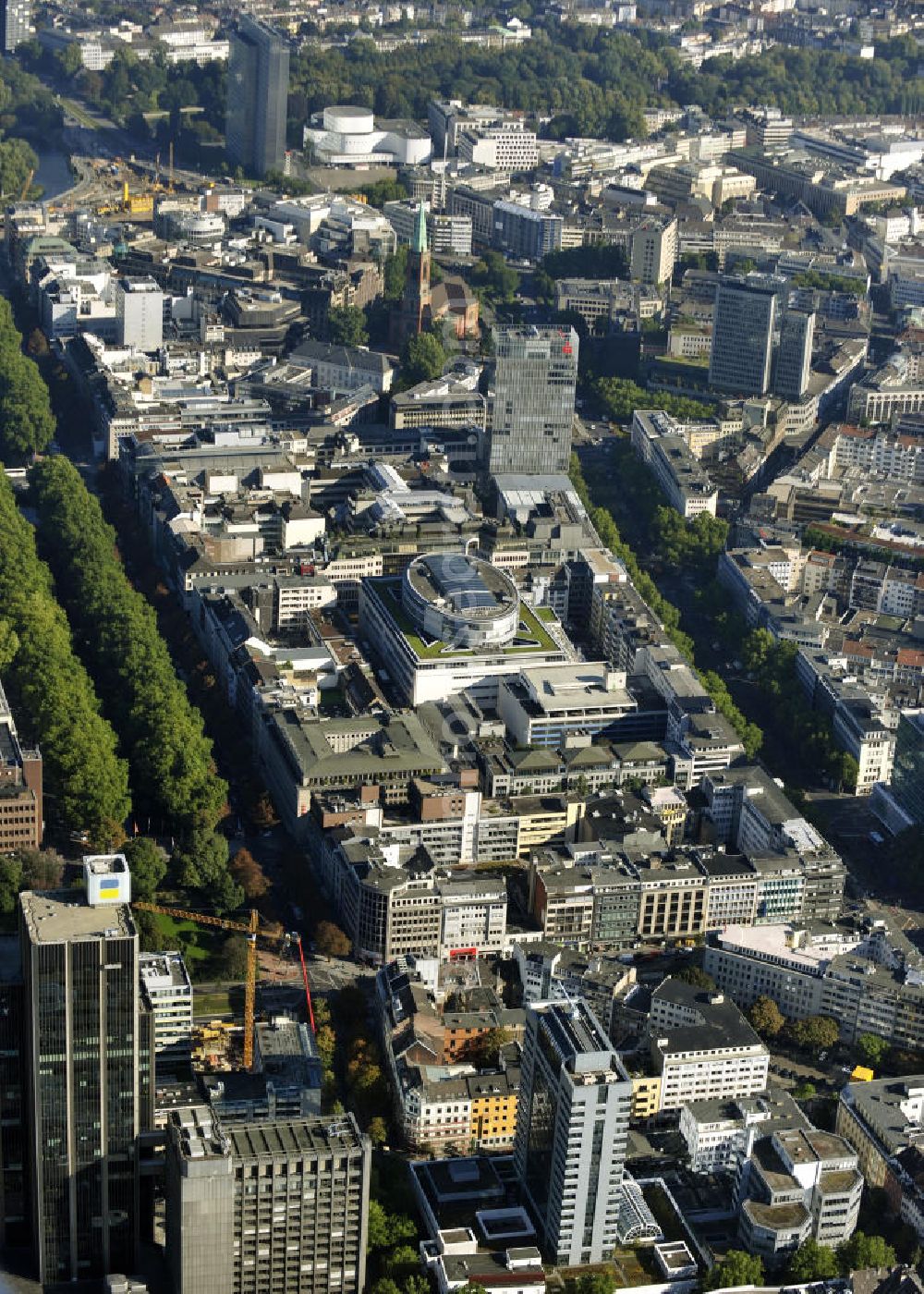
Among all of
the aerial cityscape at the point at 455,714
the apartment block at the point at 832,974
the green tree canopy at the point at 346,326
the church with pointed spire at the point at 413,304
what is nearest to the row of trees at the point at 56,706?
the aerial cityscape at the point at 455,714

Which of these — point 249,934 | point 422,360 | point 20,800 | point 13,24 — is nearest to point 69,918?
point 249,934

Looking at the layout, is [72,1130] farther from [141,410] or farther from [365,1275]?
[141,410]

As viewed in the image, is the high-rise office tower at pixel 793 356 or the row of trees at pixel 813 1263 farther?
the high-rise office tower at pixel 793 356

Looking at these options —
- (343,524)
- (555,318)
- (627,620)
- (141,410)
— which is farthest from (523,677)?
(555,318)

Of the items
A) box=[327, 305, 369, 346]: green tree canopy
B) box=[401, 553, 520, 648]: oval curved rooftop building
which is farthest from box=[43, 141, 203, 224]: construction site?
box=[401, 553, 520, 648]: oval curved rooftop building

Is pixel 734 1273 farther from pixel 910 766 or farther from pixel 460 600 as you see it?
pixel 460 600

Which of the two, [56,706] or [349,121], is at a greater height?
Answer: [349,121]

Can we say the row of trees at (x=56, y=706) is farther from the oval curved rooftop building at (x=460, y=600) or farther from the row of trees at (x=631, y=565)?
the row of trees at (x=631, y=565)
